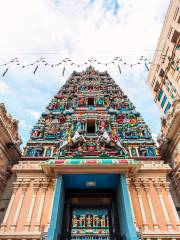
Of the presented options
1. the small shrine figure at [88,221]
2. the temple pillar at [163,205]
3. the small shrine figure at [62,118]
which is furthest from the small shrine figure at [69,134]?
the small shrine figure at [88,221]

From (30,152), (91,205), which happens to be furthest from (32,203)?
(30,152)

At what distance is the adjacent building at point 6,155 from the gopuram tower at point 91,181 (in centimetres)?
111

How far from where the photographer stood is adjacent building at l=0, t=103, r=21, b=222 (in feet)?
39.2

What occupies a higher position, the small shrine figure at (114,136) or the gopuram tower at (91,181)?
the small shrine figure at (114,136)

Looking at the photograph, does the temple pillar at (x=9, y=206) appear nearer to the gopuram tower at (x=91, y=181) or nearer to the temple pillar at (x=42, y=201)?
the gopuram tower at (x=91, y=181)

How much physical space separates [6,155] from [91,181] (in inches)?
268

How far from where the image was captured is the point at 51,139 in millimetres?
15211

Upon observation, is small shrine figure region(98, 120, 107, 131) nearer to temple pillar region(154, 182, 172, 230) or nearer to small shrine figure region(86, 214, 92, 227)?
temple pillar region(154, 182, 172, 230)

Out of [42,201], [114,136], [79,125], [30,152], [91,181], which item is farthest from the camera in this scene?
[79,125]

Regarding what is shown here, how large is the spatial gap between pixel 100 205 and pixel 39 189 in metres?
4.55

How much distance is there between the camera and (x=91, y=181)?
1126 cm

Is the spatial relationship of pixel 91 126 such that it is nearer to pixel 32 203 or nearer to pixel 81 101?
pixel 81 101

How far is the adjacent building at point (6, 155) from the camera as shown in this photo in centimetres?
1195

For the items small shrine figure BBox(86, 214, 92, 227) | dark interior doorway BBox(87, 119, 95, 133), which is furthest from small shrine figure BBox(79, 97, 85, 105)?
small shrine figure BBox(86, 214, 92, 227)
